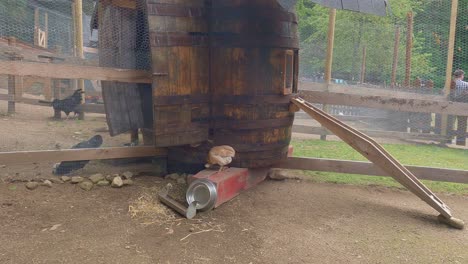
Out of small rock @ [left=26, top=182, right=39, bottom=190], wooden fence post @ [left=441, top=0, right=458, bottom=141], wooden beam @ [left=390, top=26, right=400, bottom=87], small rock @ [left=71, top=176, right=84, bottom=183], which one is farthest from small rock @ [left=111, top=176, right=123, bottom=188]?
Result: wooden fence post @ [left=441, top=0, right=458, bottom=141]

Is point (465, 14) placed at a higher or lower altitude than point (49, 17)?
higher

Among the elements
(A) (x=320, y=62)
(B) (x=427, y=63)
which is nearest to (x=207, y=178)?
(A) (x=320, y=62)

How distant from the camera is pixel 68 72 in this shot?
11.9 feet

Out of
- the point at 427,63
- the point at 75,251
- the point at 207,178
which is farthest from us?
the point at 427,63

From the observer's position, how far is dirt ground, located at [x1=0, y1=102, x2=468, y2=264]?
2.75 m

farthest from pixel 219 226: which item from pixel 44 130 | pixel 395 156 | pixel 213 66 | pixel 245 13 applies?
pixel 395 156

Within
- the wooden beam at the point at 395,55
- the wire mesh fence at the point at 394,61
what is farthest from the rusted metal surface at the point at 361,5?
the wooden beam at the point at 395,55

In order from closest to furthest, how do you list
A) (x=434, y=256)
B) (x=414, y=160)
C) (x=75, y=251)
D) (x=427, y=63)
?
(x=75, y=251) < (x=434, y=256) < (x=414, y=160) < (x=427, y=63)

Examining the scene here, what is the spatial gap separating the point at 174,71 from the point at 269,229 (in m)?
1.81

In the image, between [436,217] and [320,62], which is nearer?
[436,217]

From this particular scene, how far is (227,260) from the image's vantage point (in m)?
2.71

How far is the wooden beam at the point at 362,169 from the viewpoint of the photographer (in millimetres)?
4406

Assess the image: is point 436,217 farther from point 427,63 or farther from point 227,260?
point 427,63

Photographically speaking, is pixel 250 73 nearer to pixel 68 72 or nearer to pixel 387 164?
pixel 387 164
